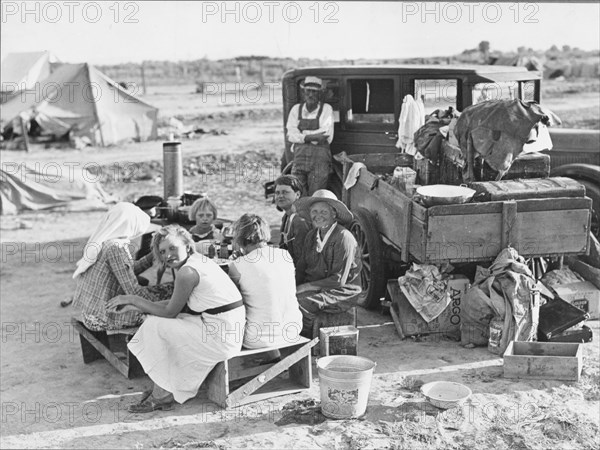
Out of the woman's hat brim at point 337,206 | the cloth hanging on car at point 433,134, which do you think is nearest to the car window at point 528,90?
the cloth hanging on car at point 433,134

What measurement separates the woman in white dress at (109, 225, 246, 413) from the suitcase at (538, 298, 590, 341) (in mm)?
2597

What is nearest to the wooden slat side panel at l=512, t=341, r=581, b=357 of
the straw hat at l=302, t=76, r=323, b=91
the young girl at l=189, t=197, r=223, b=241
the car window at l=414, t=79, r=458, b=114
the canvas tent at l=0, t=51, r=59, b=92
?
the young girl at l=189, t=197, r=223, b=241

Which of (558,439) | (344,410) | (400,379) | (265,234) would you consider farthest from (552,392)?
(265,234)

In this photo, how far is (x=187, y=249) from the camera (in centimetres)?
552

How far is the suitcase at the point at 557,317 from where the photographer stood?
21.0ft

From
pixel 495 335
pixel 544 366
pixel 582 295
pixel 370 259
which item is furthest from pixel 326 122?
pixel 544 366

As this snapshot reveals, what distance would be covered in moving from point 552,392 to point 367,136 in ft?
14.4

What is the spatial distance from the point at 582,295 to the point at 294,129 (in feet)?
12.9

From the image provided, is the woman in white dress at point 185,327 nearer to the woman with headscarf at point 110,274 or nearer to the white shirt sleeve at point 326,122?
the woman with headscarf at point 110,274

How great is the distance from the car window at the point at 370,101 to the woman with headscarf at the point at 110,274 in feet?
13.2

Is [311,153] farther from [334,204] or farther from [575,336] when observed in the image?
[575,336]

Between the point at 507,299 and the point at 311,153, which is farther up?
the point at 311,153

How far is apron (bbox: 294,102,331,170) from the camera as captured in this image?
9.22 meters

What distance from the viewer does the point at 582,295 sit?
7012 mm
